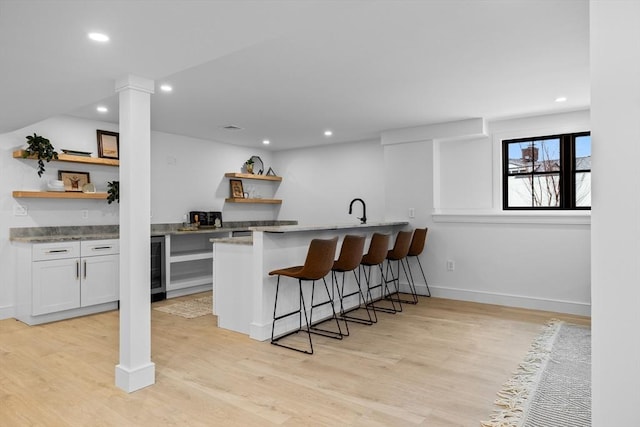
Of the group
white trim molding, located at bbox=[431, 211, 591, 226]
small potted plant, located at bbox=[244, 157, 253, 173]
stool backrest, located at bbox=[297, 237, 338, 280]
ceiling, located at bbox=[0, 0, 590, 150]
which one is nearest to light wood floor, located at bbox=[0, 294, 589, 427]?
stool backrest, located at bbox=[297, 237, 338, 280]

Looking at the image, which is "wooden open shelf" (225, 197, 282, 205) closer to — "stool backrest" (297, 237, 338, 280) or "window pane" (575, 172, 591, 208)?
"stool backrest" (297, 237, 338, 280)

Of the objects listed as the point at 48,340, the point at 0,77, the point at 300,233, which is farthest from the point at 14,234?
the point at 300,233

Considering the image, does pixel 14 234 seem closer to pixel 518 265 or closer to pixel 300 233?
pixel 300 233

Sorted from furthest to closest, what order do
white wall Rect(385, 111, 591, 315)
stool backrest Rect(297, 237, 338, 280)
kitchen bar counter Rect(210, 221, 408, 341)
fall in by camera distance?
white wall Rect(385, 111, 591, 315)
kitchen bar counter Rect(210, 221, 408, 341)
stool backrest Rect(297, 237, 338, 280)

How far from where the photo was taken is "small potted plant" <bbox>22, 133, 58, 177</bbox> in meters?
4.38

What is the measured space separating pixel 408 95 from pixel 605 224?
11.3ft

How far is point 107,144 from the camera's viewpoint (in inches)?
205

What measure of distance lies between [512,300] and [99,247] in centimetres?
499

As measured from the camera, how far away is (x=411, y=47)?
2844 millimetres

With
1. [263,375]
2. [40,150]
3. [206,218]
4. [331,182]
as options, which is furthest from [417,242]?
[40,150]

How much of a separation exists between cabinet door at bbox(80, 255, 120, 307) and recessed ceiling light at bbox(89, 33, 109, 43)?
10.3 ft

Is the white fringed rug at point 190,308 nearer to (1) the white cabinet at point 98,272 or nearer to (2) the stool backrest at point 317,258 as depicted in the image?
(1) the white cabinet at point 98,272

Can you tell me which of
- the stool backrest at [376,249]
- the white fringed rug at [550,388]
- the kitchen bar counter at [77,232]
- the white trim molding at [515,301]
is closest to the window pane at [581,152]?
the white trim molding at [515,301]

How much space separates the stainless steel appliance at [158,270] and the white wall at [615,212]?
16.8ft
